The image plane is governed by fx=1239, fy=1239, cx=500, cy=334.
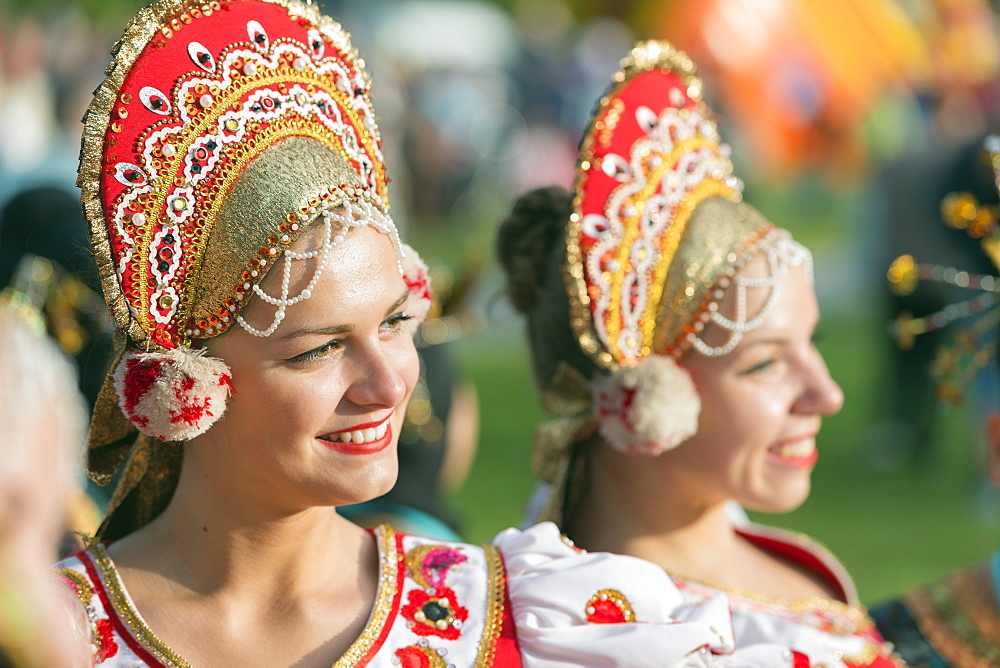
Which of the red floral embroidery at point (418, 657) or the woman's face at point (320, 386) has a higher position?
the woman's face at point (320, 386)

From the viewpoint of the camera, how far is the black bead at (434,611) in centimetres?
237

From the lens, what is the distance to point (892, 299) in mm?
8641

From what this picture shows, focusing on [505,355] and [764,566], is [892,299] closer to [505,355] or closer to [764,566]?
[505,355]

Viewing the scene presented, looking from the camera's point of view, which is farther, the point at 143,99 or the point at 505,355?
the point at 505,355

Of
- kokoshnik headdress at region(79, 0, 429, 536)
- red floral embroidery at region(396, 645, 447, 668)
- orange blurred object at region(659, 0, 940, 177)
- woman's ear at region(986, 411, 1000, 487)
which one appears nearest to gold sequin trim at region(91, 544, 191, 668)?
kokoshnik headdress at region(79, 0, 429, 536)

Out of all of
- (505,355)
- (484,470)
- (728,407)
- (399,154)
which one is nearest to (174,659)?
(728,407)

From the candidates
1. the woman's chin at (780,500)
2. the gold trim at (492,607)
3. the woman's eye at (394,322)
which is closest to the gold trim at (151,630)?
the gold trim at (492,607)

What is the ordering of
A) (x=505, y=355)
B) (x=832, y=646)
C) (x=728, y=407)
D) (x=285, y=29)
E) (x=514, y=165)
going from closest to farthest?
(x=285, y=29) < (x=832, y=646) < (x=728, y=407) < (x=505, y=355) < (x=514, y=165)

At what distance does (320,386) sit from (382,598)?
0.46m

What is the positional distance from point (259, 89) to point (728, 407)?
138cm

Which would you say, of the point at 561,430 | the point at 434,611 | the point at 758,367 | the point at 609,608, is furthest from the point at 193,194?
the point at 758,367

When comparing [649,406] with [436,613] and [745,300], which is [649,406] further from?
[436,613]

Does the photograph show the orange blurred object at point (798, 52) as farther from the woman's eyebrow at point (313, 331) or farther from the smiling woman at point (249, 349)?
the woman's eyebrow at point (313, 331)

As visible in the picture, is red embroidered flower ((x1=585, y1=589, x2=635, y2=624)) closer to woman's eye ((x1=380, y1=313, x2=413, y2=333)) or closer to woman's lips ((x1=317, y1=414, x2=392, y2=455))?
woman's lips ((x1=317, y1=414, x2=392, y2=455))
